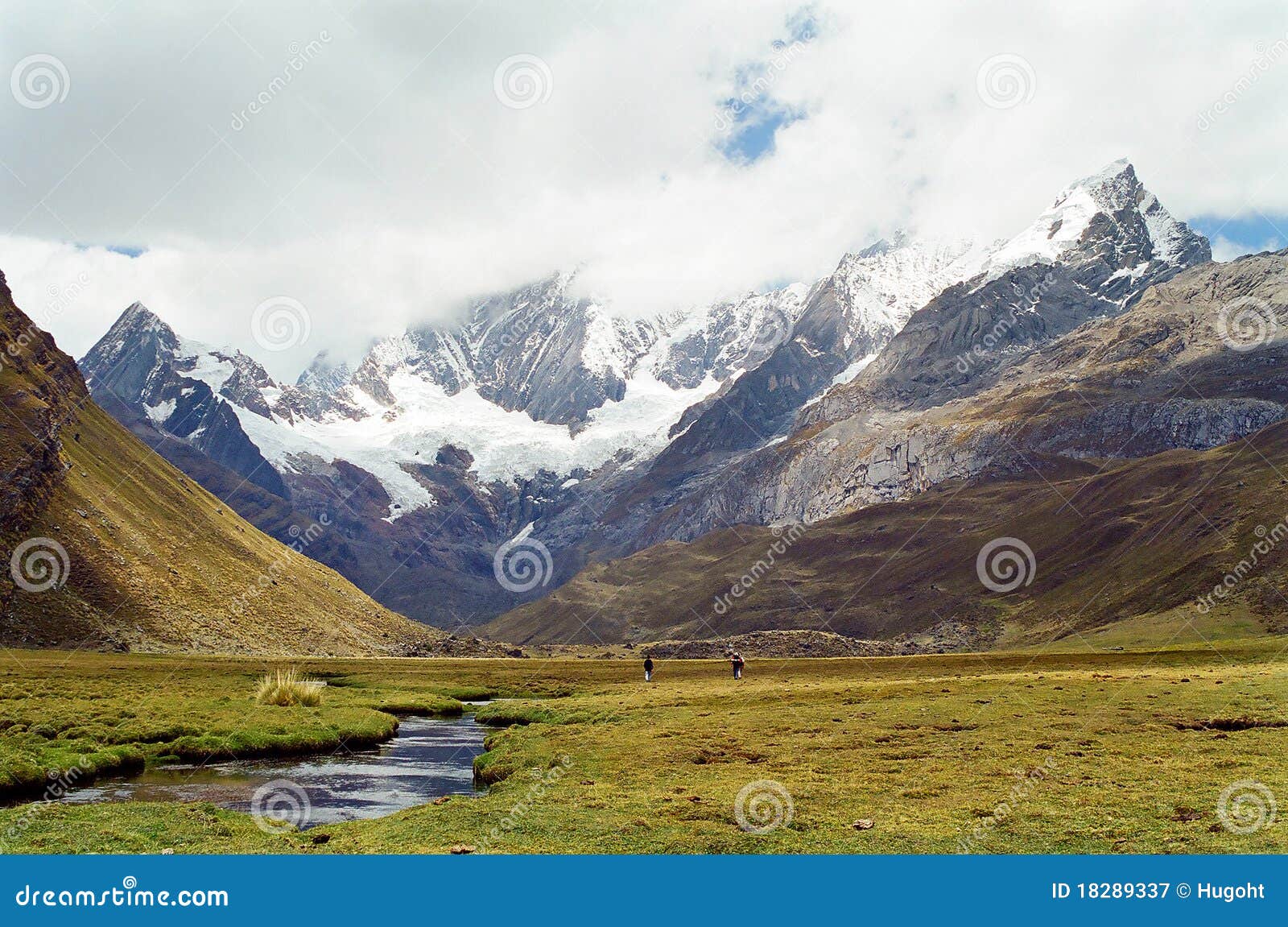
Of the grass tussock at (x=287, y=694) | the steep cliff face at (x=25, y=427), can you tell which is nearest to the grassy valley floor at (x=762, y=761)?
the grass tussock at (x=287, y=694)

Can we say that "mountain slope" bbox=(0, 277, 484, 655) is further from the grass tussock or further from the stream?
the stream

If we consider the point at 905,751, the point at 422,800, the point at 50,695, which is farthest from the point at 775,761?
the point at 50,695

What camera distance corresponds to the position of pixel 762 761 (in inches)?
1630

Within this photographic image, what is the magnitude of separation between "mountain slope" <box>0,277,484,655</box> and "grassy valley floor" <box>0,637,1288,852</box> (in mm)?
57036

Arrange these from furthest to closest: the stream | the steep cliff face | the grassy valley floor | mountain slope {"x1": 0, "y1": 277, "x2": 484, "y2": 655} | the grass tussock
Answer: the steep cliff face, mountain slope {"x1": 0, "y1": 277, "x2": 484, "y2": 655}, the grass tussock, the stream, the grassy valley floor

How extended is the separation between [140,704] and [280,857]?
52.6m

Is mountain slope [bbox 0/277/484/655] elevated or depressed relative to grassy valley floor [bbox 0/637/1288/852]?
elevated

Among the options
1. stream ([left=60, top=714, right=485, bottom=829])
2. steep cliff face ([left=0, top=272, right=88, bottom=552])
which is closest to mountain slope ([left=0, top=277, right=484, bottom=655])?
steep cliff face ([left=0, top=272, right=88, bottom=552])

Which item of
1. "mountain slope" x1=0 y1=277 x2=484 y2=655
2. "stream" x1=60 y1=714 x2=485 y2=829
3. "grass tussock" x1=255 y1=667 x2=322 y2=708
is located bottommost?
"stream" x1=60 y1=714 x2=485 y2=829

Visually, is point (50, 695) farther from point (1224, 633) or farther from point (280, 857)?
point (1224, 633)

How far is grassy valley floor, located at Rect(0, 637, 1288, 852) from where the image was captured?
2748 cm

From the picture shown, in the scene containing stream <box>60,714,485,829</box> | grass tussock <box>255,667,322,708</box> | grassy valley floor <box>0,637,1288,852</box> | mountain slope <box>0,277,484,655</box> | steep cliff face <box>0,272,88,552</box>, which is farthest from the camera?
steep cliff face <box>0,272,88,552</box>

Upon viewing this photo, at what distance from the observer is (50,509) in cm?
15450

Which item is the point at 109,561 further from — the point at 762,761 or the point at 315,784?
the point at 762,761
